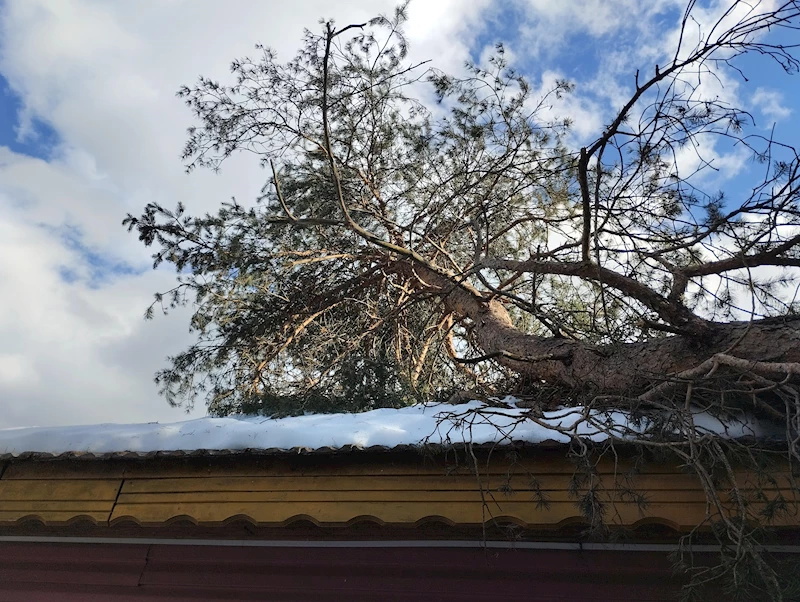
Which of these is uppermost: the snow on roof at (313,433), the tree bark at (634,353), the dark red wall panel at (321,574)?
the tree bark at (634,353)

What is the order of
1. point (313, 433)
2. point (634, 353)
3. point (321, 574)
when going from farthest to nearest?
1. point (634, 353)
2. point (321, 574)
3. point (313, 433)

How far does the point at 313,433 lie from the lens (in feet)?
9.26

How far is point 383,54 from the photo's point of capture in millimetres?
5074

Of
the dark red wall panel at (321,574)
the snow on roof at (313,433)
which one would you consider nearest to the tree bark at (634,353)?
the snow on roof at (313,433)

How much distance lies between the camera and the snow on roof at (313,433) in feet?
8.61

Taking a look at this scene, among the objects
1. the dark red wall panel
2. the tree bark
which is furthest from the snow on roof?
the dark red wall panel

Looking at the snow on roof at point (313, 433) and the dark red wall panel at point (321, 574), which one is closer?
the snow on roof at point (313, 433)

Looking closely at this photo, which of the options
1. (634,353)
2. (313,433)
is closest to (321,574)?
(313,433)

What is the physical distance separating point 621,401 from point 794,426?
76 centimetres

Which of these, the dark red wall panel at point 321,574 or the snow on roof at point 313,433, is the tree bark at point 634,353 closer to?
the snow on roof at point 313,433

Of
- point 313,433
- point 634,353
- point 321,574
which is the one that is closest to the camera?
point 313,433

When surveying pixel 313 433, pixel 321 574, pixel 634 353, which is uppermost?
pixel 634 353

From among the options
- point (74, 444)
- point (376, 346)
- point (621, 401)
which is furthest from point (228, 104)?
point (621, 401)

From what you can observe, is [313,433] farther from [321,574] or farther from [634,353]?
[634,353]
